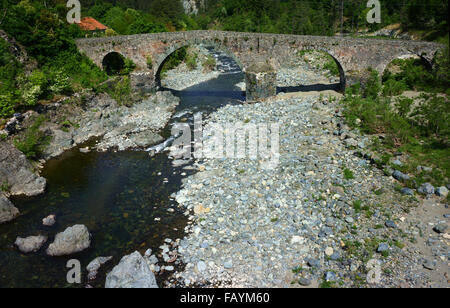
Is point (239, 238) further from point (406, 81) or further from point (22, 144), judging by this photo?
point (406, 81)

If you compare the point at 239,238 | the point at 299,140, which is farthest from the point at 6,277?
the point at 299,140

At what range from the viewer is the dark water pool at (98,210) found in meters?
11.9

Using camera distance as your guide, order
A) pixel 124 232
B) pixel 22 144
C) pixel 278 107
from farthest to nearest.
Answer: pixel 278 107 < pixel 22 144 < pixel 124 232

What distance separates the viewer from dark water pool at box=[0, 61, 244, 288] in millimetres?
11859

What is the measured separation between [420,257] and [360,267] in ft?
6.49

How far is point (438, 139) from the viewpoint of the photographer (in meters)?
16.7

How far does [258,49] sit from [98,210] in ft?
65.4

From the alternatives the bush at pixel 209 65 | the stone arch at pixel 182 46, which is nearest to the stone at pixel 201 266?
the stone arch at pixel 182 46

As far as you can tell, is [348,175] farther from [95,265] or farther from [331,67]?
[331,67]

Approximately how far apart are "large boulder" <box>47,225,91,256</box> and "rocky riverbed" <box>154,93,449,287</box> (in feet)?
12.1

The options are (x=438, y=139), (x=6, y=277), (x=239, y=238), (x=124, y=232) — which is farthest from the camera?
(x=438, y=139)

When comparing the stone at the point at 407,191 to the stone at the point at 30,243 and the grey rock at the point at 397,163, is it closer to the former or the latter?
the grey rock at the point at 397,163

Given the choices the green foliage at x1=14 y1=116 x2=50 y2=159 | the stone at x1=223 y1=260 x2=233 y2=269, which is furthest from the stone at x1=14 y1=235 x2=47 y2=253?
the green foliage at x1=14 y1=116 x2=50 y2=159

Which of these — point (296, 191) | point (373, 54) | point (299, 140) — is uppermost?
point (373, 54)
